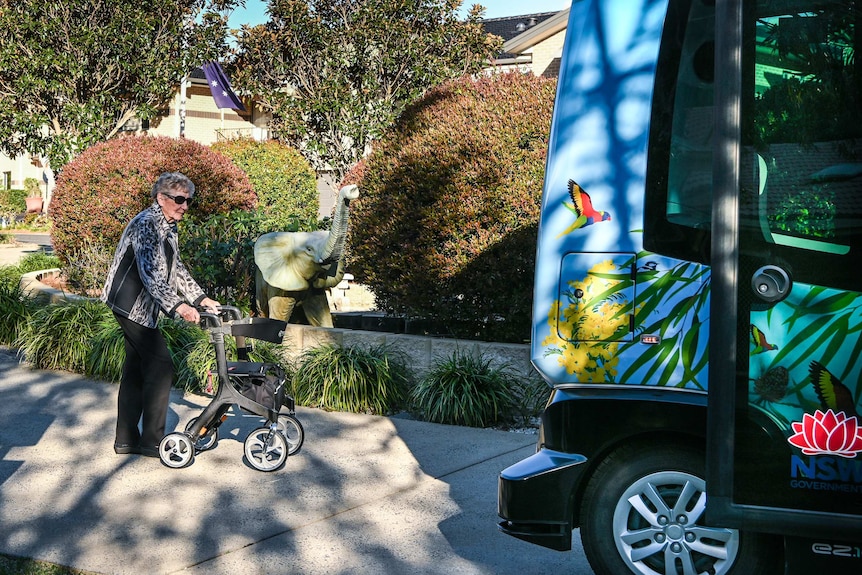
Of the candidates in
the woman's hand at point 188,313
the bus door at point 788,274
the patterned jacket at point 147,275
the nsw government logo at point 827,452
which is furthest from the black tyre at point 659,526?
the patterned jacket at point 147,275

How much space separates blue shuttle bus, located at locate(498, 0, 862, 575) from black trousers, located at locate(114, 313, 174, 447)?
10.2 ft

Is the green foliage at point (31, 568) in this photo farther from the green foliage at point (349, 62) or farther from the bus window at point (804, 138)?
the green foliage at point (349, 62)

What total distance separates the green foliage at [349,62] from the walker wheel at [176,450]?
17.4m

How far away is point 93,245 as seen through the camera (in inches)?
492

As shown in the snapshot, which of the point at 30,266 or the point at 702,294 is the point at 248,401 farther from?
the point at 30,266

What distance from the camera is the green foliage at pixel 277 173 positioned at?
20922mm

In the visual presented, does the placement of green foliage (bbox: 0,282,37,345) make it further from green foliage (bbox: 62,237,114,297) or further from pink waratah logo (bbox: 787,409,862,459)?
pink waratah logo (bbox: 787,409,862,459)

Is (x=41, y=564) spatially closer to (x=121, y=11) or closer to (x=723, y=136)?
(x=723, y=136)

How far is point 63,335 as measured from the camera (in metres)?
9.91

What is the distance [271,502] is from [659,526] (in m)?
2.53

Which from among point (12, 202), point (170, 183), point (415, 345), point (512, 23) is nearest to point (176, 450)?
point (170, 183)


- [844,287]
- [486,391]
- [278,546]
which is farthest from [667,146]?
[486,391]

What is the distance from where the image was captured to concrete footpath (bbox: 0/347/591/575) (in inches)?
195

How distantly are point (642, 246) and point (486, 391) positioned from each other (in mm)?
3965
